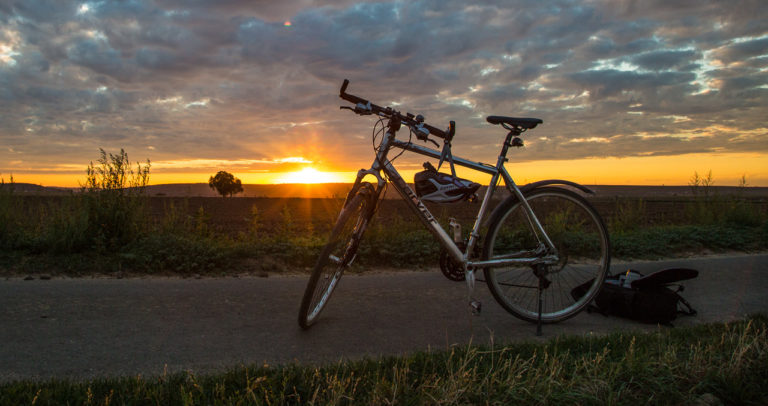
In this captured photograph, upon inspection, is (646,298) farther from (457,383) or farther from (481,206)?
(457,383)

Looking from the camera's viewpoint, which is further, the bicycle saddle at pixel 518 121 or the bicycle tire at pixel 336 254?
the bicycle saddle at pixel 518 121

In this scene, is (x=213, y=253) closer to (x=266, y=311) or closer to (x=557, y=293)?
(x=266, y=311)

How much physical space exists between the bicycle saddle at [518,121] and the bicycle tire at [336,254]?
1.13 meters

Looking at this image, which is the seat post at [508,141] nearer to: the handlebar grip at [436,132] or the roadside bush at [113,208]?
the handlebar grip at [436,132]

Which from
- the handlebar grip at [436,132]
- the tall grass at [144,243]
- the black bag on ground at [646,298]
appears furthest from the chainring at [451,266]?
the tall grass at [144,243]

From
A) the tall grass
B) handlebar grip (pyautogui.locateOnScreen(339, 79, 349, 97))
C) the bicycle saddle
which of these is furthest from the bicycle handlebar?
the tall grass

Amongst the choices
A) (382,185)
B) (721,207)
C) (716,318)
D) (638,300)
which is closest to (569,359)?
(638,300)

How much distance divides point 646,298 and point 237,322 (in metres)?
3.35

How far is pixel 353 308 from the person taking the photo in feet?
14.0

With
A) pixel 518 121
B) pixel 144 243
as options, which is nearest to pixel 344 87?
pixel 518 121

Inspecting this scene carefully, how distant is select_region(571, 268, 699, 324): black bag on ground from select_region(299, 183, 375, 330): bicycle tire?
214 cm

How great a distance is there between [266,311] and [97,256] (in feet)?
9.92

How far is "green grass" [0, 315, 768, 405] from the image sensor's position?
95.1 inches

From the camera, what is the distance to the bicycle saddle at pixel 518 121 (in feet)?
12.7
